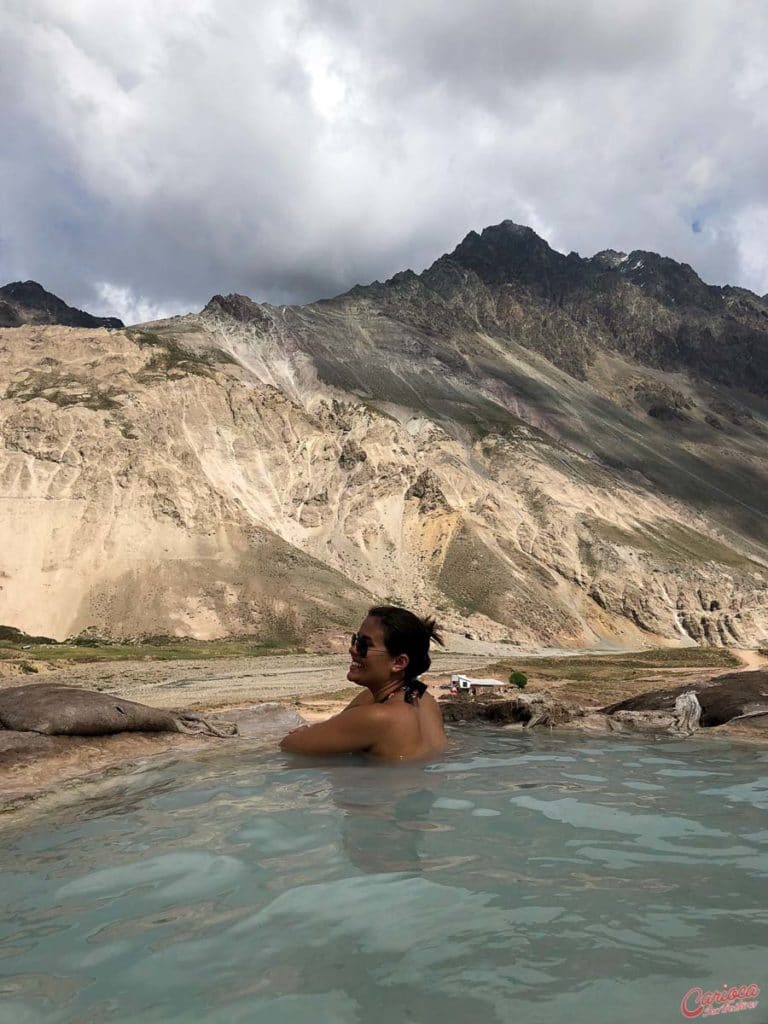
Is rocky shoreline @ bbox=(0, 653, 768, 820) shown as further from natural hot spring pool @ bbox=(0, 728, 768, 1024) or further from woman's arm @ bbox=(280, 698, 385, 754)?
woman's arm @ bbox=(280, 698, 385, 754)

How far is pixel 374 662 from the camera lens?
7.77 meters

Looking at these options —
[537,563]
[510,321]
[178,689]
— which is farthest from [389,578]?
[510,321]

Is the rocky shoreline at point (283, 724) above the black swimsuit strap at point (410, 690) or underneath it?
underneath

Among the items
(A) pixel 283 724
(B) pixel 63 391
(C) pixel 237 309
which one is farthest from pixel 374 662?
(C) pixel 237 309

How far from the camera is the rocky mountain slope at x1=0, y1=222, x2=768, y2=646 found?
62.1 meters

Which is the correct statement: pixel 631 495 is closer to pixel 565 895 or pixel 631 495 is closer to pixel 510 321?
pixel 510 321

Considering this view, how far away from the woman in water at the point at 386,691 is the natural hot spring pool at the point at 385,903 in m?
0.76

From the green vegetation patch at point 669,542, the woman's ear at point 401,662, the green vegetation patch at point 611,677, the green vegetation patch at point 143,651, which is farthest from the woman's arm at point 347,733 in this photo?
the green vegetation patch at point 669,542

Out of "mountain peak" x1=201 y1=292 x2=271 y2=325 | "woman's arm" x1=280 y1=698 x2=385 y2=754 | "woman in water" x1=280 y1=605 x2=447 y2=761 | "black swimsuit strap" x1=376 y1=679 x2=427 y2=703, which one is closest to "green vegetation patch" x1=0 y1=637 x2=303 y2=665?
"woman's arm" x1=280 y1=698 x2=385 y2=754

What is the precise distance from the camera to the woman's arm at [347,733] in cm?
797

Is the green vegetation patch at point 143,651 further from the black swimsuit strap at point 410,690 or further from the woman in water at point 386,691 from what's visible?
the black swimsuit strap at point 410,690

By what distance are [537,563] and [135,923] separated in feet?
263

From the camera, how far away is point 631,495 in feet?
350

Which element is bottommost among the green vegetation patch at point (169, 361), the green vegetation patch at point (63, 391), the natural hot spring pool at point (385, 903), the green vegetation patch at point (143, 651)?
the green vegetation patch at point (143, 651)
